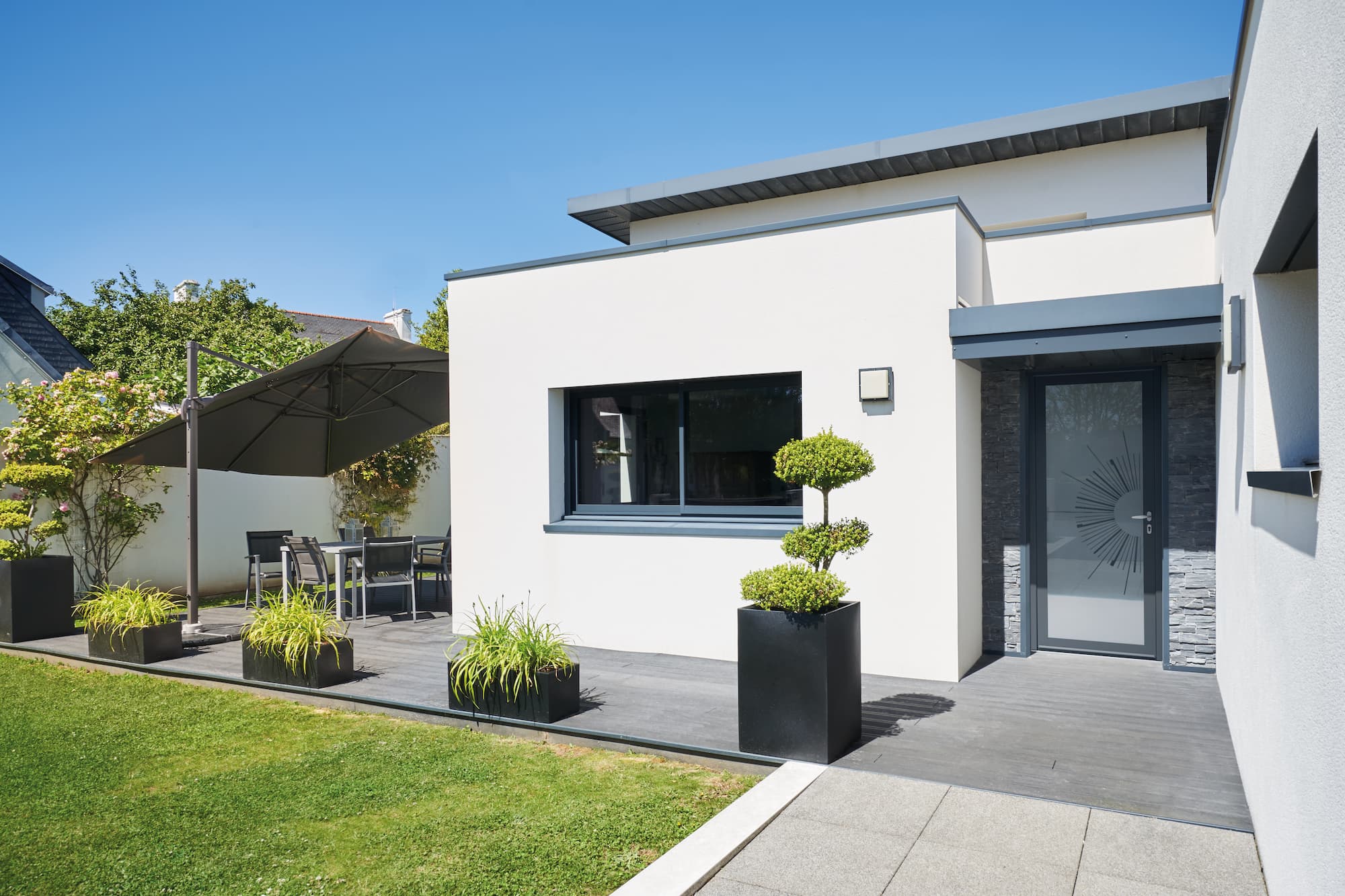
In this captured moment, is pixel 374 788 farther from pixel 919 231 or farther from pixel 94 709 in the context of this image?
pixel 919 231

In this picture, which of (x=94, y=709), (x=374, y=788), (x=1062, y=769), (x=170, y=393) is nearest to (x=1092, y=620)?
(x=1062, y=769)

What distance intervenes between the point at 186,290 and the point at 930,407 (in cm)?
2922

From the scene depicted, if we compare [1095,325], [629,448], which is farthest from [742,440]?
[1095,325]

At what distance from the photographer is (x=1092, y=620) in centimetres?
734

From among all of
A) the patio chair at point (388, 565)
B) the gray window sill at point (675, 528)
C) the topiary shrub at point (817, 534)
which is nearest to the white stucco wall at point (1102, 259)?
the gray window sill at point (675, 528)

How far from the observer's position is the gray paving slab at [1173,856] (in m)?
3.30

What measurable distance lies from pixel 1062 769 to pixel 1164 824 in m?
0.73

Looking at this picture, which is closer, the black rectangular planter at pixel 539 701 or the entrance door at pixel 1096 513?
the black rectangular planter at pixel 539 701

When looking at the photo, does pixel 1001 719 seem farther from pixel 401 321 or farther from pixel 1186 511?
pixel 401 321

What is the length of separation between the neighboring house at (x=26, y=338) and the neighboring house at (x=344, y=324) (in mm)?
17909

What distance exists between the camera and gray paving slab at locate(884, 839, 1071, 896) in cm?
327

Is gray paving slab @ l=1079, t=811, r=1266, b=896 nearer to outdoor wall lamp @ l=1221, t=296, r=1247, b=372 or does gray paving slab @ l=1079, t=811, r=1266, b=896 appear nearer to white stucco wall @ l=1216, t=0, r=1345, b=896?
white stucco wall @ l=1216, t=0, r=1345, b=896

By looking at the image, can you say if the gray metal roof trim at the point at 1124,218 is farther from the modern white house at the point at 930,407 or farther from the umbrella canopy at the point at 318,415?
Answer: the umbrella canopy at the point at 318,415

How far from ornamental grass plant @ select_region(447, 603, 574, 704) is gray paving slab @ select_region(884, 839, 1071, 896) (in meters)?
2.74
